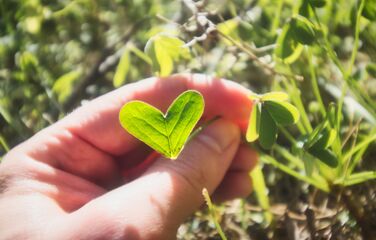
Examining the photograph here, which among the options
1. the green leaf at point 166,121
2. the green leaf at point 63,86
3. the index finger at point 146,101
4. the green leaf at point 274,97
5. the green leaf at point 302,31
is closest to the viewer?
the green leaf at point 166,121

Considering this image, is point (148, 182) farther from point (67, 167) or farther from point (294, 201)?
point (294, 201)

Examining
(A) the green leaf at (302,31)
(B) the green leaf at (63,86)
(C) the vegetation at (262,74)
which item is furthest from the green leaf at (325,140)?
(B) the green leaf at (63,86)

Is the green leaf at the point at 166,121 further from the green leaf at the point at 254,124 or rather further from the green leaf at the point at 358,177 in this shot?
the green leaf at the point at 358,177

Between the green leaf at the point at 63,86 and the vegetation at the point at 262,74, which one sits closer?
the vegetation at the point at 262,74

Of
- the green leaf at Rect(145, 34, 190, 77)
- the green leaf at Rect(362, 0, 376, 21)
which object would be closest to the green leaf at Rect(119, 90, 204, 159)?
the green leaf at Rect(145, 34, 190, 77)

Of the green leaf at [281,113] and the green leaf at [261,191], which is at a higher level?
the green leaf at [281,113]

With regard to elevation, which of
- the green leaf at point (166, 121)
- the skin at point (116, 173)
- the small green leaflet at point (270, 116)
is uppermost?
the green leaf at point (166, 121)

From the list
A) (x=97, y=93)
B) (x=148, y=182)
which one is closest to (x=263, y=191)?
(x=148, y=182)
